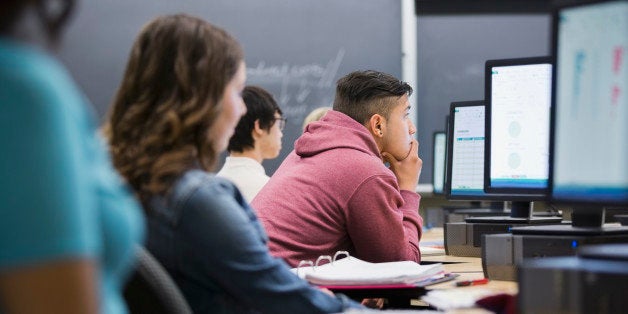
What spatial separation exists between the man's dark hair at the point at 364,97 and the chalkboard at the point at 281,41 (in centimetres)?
284

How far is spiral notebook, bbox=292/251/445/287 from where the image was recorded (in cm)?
203

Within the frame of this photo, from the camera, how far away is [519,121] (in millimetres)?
2678

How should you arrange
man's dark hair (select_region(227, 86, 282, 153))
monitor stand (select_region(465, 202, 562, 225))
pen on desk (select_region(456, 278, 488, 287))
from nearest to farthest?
pen on desk (select_region(456, 278, 488, 287)) < monitor stand (select_region(465, 202, 562, 225)) < man's dark hair (select_region(227, 86, 282, 153))

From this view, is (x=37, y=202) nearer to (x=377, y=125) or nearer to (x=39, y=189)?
(x=39, y=189)

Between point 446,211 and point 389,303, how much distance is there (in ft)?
9.60

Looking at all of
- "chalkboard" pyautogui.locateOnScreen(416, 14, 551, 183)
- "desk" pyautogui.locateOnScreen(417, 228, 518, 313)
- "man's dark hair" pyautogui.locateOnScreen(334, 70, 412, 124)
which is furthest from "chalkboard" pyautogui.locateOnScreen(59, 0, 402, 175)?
"man's dark hair" pyautogui.locateOnScreen(334, 70, 412, 124)

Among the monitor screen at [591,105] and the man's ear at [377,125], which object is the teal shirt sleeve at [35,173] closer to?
the monitor screen at [591,105]

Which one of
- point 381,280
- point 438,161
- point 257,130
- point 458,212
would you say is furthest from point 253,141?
point 381,280

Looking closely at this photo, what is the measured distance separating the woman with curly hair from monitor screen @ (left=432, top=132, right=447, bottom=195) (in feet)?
11.4

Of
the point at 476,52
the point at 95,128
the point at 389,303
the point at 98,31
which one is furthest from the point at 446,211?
the point at 95,128

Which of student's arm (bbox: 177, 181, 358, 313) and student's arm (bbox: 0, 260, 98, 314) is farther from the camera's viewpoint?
student's arm (bbox: 177, 181, 358, 313)

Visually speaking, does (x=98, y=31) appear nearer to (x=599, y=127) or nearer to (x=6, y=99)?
(x=599, y=127)

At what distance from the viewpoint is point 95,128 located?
91 cm

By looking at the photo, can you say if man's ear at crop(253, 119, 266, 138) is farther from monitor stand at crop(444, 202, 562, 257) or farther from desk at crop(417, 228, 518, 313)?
monitor stand at crop(444, 202, 562, 257)
